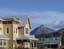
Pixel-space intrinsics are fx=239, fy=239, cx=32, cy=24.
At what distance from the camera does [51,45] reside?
48.6 m

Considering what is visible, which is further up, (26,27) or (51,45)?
(26,27)

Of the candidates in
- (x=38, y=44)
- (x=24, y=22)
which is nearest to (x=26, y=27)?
(x=24, y=22)

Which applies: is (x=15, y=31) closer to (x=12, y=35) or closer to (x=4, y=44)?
(x=12, y=35)

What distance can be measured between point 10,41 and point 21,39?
6.46 feet

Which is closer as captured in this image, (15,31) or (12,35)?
(12,35)

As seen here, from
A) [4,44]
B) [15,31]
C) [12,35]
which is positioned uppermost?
[15,31]

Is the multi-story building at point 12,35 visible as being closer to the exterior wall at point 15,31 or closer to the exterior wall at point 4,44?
the exterior wall at point 15,31

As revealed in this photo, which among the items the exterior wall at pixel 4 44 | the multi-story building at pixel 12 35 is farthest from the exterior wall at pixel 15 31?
the exterior wall at pixel 4 44

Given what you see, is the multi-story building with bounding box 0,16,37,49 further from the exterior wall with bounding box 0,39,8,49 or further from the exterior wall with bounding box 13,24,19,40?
the exterior wall with bounding box 0,39,8,49

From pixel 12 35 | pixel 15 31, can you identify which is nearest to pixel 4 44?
pixel 12 35

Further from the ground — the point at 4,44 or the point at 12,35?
the point at 12,35

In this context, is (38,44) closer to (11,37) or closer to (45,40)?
(45,40)

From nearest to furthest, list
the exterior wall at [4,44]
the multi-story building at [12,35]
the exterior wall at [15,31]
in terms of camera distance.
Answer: the exterior wall at [4,44], the multi-story building at [12,35], the exterior wall at [15,31]

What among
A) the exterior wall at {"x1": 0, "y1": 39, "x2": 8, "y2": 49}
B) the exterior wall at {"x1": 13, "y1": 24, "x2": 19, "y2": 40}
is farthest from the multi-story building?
the exterior wall at {"x1": 0, "y1": 39, "x2": 8, "y2": 49}
